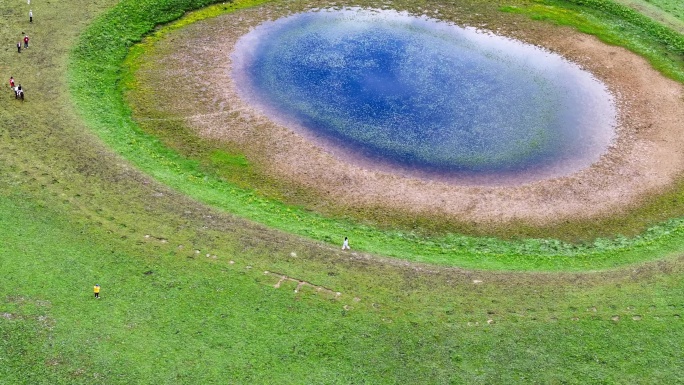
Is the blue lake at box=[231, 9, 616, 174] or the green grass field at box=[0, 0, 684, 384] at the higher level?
the blue lake at box=[231, 9, 616, 174]

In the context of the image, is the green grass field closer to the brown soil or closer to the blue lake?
the brown soil

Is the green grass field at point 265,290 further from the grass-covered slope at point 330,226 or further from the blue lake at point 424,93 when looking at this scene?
the blue lake at point 424,93

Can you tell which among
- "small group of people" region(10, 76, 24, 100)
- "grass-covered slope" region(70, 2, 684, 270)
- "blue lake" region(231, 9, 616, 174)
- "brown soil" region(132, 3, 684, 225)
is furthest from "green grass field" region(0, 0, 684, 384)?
"blue lake" region(231, 9, 616, 174)

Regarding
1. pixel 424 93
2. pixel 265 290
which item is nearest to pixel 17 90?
pixel 265 290

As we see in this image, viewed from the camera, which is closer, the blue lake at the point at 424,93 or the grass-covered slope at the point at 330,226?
the grass-covered slope at the point at 330,226

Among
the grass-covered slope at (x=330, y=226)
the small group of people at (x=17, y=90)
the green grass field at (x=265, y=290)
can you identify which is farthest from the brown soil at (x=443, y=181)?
the small group of people at (x=17, y=90)
